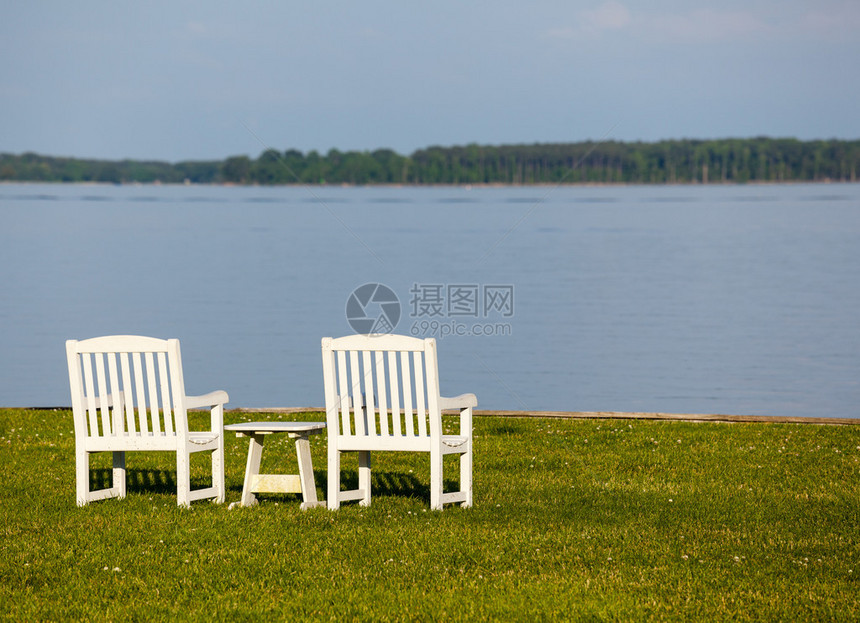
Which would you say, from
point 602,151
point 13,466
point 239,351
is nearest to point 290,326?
point 239,351

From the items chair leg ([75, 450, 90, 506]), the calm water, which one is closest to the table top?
chair leg ([75, 450, 90, 506])

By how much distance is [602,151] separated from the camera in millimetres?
126250

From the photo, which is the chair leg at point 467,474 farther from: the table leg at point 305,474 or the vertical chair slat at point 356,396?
the table leg at point 305,474

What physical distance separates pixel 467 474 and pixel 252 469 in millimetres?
1667

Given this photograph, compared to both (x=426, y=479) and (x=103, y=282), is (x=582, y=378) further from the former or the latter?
(x=103, y=282)

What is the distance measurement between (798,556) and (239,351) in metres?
20.6

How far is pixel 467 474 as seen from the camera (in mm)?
8398

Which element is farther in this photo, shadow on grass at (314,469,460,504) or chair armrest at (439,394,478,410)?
shadow on grass at (314,469,460,504)

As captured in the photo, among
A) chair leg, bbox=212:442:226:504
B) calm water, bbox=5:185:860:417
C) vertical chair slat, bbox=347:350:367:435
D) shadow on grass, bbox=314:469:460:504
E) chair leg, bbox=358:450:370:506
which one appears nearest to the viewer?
vertical chair slat, bbox=347:350:367:435

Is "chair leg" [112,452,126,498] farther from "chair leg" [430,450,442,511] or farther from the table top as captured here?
"chair leg" [430,450,442,511]

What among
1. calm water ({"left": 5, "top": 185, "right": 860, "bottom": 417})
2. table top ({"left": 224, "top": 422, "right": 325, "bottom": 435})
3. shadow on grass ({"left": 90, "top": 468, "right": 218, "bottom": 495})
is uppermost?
table top ({"left": 224, "top": 422, "right": 325, "bottom": 435})

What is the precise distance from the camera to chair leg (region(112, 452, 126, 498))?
28.8ft

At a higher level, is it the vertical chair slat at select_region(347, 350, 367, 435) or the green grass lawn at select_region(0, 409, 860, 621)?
the vertical chair slat at select_region(347, 350, 367, 435)

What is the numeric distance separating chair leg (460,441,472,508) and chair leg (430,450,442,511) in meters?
0.26
